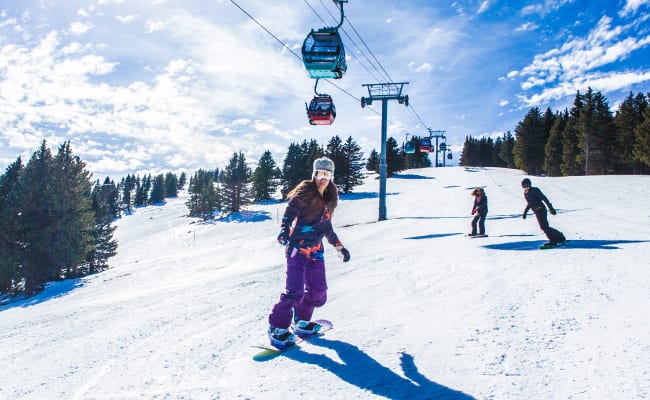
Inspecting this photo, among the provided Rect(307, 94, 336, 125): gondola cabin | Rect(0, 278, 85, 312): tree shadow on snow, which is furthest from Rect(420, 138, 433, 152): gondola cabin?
Rect(0, 278, 85, 312): tree shadow on snow

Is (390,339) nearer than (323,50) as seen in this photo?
Yes

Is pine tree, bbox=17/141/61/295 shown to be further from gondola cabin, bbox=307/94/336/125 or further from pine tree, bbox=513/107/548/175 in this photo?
pine tree, bbox=513/107/548/175

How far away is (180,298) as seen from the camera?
21.2 ft

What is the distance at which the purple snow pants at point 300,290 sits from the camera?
371 cm

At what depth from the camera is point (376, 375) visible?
2.96 metres

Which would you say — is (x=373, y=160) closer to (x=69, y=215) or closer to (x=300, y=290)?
(x=69, y=215)

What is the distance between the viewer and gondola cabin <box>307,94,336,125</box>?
45.8 ft

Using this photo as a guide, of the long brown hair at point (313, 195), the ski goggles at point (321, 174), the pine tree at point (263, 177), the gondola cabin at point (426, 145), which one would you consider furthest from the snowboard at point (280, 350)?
the pine tree at point (263, 177)

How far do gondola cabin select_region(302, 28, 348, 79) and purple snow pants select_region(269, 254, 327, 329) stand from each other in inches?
354

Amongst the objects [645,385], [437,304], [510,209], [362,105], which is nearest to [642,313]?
[645,385]

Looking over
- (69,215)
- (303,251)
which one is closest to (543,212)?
(303,251)

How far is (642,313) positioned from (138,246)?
59450 millimetres

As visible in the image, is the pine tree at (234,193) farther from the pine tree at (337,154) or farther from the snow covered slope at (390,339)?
the snow covered slope at (390,339)

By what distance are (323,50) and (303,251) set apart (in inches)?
364
